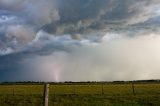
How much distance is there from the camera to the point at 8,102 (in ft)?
161

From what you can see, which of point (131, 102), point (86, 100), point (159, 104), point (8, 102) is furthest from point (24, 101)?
point (159, 104)

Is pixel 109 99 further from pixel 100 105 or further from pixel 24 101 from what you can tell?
pixel 24 101

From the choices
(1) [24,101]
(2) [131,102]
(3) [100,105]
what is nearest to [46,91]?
(3) [100,105]

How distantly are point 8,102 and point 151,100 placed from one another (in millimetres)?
20609

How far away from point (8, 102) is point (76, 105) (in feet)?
35.7

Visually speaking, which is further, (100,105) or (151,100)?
(151,100)

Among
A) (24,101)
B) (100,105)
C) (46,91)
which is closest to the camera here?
(46,91)

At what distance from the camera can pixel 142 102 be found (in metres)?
46.4

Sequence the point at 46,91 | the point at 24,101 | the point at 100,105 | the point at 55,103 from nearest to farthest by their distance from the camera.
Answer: the point at 46,91 → the point at 100,105 → the point at 55,103 → the point at 24,101

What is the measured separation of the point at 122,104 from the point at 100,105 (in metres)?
3.33

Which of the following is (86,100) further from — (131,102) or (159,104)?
(159,104)

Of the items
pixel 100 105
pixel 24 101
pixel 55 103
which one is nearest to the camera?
pixel 100 105

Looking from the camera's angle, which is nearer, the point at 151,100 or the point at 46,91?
the point at 46,91

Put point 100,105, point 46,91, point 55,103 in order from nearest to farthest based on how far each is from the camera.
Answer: point 46,91, point 100,105, point 55,103
